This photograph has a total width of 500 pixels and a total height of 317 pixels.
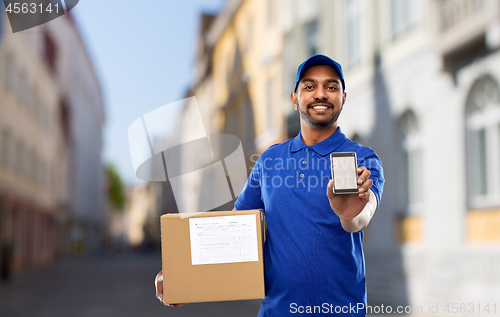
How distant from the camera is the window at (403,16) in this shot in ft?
37.3

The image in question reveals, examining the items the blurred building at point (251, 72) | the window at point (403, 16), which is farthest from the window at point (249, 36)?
the window at point (403, 16)

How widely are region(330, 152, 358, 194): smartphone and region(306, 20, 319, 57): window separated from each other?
46.5 feet

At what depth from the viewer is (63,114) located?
144 ft

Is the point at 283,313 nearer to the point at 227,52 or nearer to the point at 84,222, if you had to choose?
the point at 227,52

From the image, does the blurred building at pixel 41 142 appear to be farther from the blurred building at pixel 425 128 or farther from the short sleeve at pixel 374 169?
the short sleeve at pixel 374 169

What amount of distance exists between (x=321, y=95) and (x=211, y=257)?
0.65m

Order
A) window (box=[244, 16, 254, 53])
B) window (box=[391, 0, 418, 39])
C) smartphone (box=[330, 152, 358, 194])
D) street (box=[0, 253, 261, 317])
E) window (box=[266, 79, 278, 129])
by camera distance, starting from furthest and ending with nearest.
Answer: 1. window (box=[244, 16, 254, 53])
2. window (box=[266, 79, 278, 129])
3. window (box=[391, 0, 418, 39])
4. street (box=[0, 253, 261, 317])
5. smartphone (box=[330, 152, 358, 194])

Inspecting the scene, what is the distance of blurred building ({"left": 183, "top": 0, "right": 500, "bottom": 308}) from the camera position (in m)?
9.14

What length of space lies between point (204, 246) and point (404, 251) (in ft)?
31.3

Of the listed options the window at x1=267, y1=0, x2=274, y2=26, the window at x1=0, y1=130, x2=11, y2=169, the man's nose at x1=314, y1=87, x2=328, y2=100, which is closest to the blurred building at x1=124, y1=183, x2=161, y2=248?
the window at x1=0, y1=130, x2=11, y2=169

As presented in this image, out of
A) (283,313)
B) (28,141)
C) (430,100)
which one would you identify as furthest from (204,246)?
(28,141)

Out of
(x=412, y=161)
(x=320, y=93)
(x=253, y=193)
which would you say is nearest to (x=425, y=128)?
(x=412, y=161)

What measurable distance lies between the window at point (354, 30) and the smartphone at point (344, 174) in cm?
1221

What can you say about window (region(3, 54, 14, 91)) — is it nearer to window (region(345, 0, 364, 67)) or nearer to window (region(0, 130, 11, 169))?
window (region(0, 130, 11, 169))
